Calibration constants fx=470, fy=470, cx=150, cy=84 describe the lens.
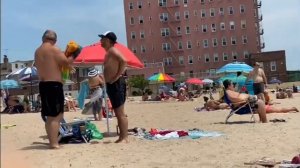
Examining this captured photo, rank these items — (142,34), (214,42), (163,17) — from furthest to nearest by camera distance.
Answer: (163,17), (142,34), (214,42)

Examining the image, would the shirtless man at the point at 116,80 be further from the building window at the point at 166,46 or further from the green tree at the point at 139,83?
the building window at the point at 166,46

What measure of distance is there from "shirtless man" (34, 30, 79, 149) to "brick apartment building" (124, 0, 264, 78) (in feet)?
250

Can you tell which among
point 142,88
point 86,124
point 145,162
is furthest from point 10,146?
point 142,88

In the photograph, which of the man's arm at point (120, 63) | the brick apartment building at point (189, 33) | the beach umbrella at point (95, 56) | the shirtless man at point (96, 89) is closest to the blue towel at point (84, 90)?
the shirtless man at point (96, 89)

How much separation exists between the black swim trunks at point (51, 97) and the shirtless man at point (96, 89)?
6.05m

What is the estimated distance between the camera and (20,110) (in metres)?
22.6

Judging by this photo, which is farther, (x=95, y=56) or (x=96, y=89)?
(x=96, y=89)

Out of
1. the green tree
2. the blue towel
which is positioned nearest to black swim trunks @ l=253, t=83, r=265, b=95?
the blue towel

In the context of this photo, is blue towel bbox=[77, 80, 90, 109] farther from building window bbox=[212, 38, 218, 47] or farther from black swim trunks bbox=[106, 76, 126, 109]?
building window bbox=[212, 38, 218, 47]

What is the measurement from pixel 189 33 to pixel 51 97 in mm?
79231

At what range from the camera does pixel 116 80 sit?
24.5 ft

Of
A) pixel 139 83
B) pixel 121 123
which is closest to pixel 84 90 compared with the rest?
pixel 121 123

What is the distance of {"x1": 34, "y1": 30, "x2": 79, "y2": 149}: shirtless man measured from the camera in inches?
250

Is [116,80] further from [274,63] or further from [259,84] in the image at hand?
[274,63]
